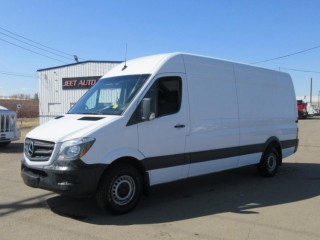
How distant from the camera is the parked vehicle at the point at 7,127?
54.4ft

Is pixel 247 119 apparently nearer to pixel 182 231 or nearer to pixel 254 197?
pixel 254 197

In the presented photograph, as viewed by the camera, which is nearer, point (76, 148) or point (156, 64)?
point (76, 148)

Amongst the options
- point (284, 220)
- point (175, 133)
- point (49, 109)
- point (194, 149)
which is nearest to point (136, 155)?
point (175, 133)

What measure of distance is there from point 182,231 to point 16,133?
42.9ft

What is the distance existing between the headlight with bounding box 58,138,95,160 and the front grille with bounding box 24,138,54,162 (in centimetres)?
30

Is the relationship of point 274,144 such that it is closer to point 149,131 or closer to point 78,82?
point 149,131

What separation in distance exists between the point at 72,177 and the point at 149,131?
1539mm

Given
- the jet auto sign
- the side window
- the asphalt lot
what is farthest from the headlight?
the jet auto sign

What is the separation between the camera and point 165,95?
729 centimetres

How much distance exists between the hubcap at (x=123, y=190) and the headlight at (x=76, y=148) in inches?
31.5

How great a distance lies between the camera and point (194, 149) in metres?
7.81

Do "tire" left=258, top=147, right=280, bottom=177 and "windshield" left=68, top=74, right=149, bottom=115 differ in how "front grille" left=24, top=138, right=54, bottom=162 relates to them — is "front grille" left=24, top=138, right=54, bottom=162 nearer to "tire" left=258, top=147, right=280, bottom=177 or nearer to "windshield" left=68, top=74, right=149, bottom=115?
"windshield" left=68, top=74, right=149, bottom=115

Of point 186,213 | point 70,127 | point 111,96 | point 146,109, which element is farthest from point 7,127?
point 186,213

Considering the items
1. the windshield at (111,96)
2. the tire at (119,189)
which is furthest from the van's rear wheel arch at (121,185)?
the windshield at (111,96)
